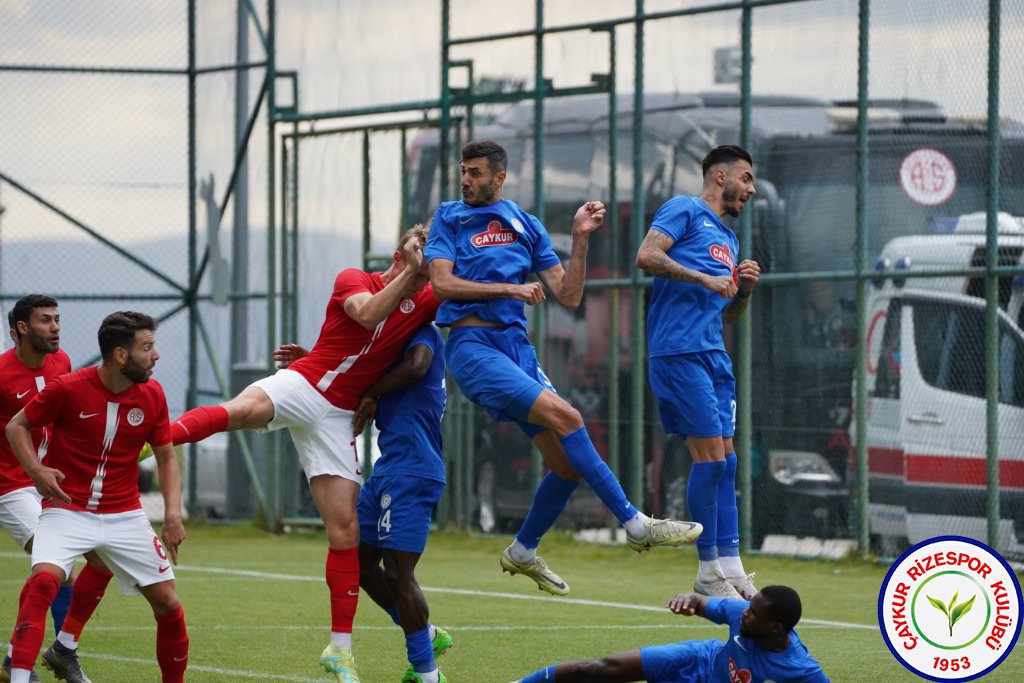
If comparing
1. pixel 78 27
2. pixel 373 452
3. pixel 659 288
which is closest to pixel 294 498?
pixel 373 452

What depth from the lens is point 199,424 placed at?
8.39 m

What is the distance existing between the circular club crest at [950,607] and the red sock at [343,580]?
8.39 feet

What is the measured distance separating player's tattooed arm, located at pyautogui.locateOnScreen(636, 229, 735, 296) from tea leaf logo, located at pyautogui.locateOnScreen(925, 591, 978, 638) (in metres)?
2.19

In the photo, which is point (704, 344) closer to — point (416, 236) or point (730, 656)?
point (416, 236)

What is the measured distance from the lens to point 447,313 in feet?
28.4

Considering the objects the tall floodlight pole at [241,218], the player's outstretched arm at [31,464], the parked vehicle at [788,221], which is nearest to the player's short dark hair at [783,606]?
the player's outstretched arm at [31,464]

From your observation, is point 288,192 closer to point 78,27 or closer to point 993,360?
point 78,27

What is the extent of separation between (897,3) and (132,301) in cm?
940

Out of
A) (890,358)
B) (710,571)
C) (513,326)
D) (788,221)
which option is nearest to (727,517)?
(710,571)

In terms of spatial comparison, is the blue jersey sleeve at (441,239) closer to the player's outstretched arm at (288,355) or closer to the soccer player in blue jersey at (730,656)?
the player's outstretched arm at (288,355)

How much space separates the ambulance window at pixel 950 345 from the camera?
14.0 metres

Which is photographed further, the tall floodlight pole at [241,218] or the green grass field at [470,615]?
the tall floodlight pole at [241,218]

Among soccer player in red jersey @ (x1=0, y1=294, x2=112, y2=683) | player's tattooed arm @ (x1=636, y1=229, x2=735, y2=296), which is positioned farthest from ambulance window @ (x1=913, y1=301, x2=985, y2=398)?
soccer player in red jersey @ (x1=0, y1=294, x2=112, y2=683)

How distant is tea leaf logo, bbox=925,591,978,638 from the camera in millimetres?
7441
